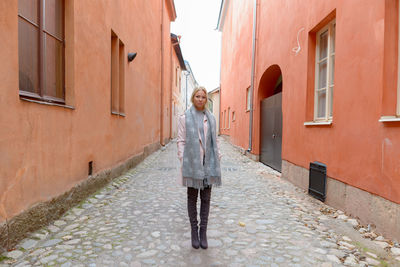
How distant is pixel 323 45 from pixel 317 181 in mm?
2522

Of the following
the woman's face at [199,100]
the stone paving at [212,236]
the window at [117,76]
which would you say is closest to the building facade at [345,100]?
the stone paving at [212,236]

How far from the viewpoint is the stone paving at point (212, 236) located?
103 inches

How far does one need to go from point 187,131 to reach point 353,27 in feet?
9.16

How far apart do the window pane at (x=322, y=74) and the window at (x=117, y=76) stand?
4.26 m

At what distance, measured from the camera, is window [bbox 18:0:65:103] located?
312 centimetres

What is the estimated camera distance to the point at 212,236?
10.5 ft

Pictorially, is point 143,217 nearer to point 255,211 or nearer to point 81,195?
point 81,195

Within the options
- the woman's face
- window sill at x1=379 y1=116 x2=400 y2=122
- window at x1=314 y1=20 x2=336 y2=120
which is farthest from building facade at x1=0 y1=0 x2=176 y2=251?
window at x1=314 y1=20 x2=336 y2=120

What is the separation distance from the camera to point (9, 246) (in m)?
2.65

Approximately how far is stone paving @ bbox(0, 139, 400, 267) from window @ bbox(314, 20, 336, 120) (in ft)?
5.37

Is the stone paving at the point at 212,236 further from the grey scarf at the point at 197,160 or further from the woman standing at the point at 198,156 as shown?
the grey scarf at the point at 197,160

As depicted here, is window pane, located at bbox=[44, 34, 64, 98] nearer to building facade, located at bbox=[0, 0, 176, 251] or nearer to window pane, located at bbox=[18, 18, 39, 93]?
building facade, located at bbox=[0, 0, 176, 251]

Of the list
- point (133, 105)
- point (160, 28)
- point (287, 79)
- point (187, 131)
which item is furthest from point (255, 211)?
point (160, 28)

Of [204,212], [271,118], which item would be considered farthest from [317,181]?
[271,118]
